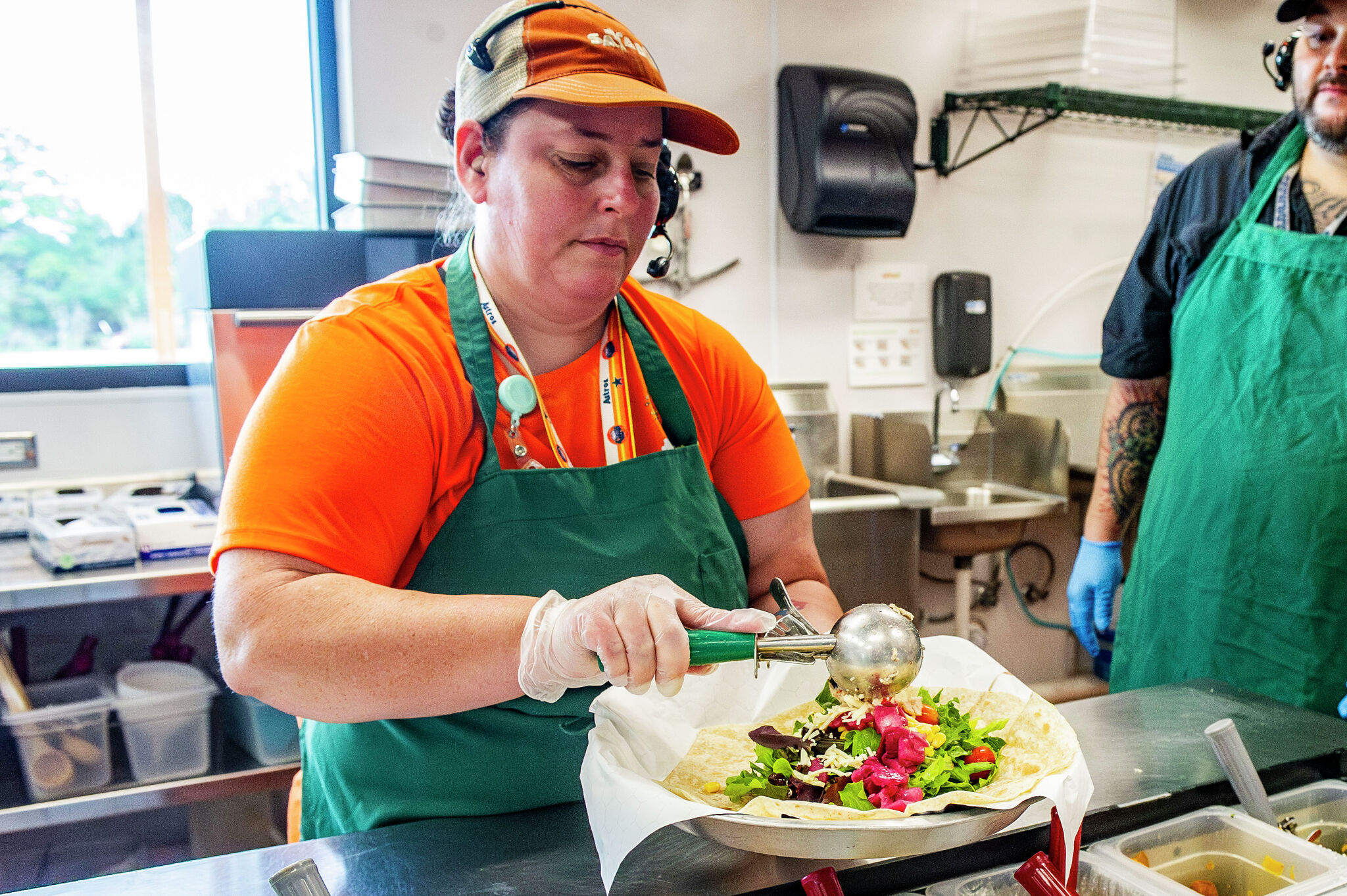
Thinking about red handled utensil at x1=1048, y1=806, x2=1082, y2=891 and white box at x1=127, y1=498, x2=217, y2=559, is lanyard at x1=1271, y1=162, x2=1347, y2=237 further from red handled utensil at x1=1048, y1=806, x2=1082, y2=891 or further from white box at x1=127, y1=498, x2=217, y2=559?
white box at x1=127, y1=498, x2=217, y2=559

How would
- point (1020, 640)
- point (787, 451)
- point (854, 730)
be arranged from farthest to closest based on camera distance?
point (1020, 640) < point (787, 451) < point (854, 730)

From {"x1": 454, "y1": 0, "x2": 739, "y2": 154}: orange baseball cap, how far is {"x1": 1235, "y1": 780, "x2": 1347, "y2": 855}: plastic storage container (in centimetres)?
124

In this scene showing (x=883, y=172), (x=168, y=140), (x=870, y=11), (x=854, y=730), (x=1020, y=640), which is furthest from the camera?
(x=1020, y=640)

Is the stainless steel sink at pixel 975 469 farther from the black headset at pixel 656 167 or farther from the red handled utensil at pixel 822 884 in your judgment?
the red handled utensil at pixel 822 884

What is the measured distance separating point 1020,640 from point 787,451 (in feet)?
10.0

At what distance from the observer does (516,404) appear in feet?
4.27

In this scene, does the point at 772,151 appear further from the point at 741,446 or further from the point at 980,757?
the point at 980,757

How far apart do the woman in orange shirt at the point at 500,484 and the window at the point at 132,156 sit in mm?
1877

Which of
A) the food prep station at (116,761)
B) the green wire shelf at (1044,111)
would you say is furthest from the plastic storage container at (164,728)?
the green wire shelf at (1044,111)

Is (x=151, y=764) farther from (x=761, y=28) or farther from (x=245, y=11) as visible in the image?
(x=761, y=28)

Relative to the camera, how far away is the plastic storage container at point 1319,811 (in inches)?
50.0

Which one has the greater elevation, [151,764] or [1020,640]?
[151,764]

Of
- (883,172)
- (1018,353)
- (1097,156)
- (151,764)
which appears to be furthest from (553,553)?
(1097,156)

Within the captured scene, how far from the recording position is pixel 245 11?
3.14 m
